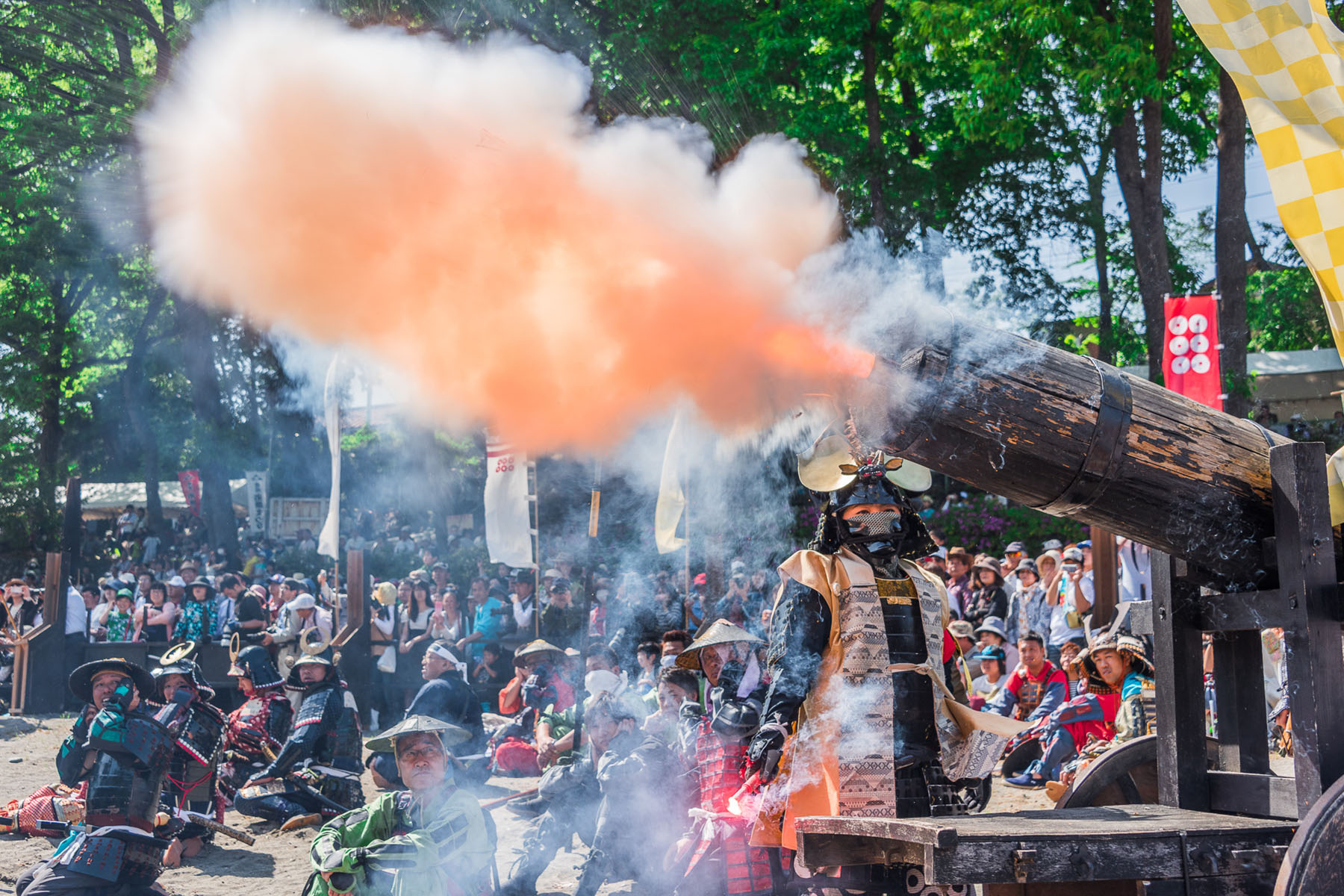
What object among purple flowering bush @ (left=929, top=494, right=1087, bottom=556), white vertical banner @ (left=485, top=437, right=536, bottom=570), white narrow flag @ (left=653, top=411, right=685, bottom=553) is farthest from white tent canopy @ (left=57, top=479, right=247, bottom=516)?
white narrow flag @ (left=653, top=411, right=685, bottom=553)

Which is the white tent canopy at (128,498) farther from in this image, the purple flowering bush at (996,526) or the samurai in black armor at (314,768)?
the samurai in black armor at (314,768)

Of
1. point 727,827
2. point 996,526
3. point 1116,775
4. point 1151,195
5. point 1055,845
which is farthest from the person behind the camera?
point 996,526

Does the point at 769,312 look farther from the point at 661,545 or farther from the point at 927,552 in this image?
the point at 661,545

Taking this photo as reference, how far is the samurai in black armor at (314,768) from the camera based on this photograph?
916 centimetres

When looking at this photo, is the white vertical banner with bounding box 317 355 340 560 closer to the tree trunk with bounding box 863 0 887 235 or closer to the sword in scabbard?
the sword in scabbard

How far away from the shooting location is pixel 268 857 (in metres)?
8.34

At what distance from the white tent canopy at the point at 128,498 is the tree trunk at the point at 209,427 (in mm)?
7006

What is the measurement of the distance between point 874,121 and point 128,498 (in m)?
26.3

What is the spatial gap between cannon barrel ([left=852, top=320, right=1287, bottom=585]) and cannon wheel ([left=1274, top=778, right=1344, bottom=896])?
91 centimetres

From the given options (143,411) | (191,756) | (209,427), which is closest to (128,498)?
(143,411)

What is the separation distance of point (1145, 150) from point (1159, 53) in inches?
56.1

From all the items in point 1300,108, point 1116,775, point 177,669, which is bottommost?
point 1116,775

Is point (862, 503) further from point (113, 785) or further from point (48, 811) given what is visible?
point (48, 811)

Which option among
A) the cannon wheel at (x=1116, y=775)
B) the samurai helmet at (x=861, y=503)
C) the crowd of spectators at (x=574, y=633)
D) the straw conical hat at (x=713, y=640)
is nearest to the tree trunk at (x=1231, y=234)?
the crowd of spectators at (x=574, y=633)
